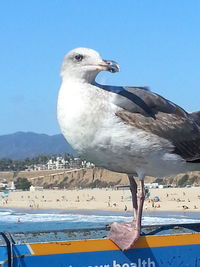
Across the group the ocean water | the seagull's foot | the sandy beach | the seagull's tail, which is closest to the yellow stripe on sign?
the seagull's foot

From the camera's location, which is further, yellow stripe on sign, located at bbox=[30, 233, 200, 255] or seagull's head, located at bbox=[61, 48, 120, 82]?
seagull's head, located at bbox=[61, 48, 120, 82]

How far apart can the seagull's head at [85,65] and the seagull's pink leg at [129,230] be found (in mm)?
695

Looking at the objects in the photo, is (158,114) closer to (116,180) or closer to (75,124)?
(75,124)

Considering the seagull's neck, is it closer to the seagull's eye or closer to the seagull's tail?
the seagull's eye

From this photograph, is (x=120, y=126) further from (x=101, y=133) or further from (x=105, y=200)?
(x=105, y=200)

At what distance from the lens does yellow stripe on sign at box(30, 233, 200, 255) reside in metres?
3.22

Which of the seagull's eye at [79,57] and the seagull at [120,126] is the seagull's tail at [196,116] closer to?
the seagull at [120,126]

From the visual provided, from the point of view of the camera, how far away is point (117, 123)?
3.84 m

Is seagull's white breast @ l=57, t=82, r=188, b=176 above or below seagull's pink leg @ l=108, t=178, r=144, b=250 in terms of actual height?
above

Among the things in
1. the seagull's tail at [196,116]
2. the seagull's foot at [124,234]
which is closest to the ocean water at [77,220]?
the seagull's tail at [196,116]

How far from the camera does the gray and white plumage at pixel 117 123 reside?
3799mm

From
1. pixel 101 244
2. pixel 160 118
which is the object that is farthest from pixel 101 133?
pixel 101 244

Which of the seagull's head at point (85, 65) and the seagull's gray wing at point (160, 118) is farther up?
the seagull's head at point (85, 65)

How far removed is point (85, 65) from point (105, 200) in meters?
78.8
